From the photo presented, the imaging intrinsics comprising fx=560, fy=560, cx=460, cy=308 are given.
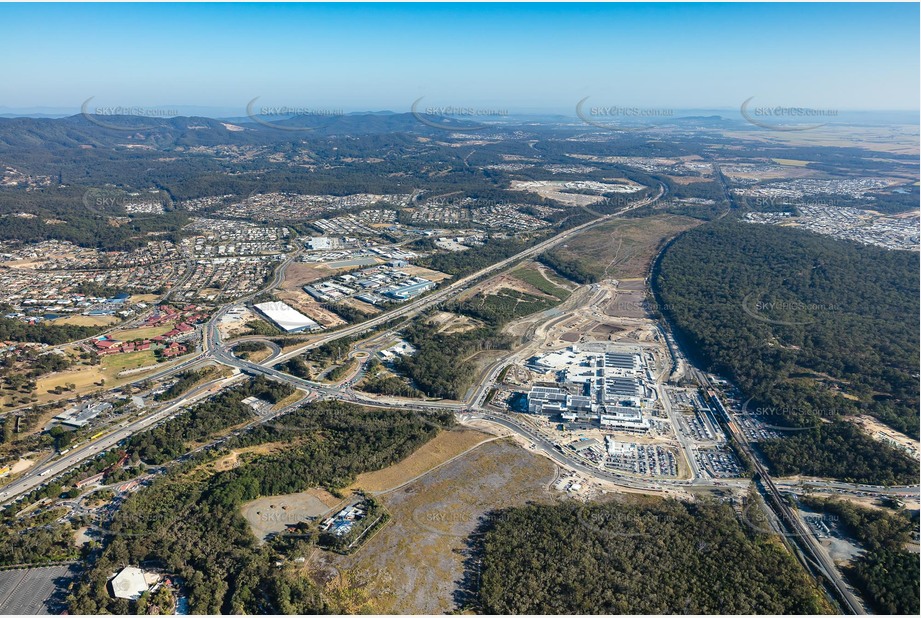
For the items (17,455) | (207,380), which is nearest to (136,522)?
(17,455)

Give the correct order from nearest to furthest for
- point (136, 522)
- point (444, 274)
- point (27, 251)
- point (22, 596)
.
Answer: point (22, 596)
point (136, 522)
point (444, 274)
point (27, 251)

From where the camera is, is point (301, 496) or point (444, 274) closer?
point (301, 496)

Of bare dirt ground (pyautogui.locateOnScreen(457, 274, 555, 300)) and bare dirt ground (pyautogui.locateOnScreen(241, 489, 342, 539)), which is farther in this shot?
bare dirt ground (pyautogui.locateOnScreen(457, 274, 555, 300))

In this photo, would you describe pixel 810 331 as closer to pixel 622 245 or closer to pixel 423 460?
pixel 622 245

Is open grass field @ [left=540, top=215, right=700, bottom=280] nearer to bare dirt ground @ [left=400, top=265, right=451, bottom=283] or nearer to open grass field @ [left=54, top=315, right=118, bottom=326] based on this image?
bare dirt ground @ [left=400, top=265, right=451, bottom=283]

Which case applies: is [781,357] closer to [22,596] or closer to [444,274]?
[444,274]

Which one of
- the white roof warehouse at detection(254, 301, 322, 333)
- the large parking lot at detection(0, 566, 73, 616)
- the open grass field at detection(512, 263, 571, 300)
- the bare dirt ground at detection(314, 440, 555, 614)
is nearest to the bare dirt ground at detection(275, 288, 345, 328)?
the white roof warehouse at detection(254, 301, 322, 333)

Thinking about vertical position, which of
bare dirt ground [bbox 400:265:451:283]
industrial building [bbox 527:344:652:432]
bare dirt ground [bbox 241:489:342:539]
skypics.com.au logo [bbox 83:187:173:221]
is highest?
skypics.com.au logo [bbox 83:187:173:221]
